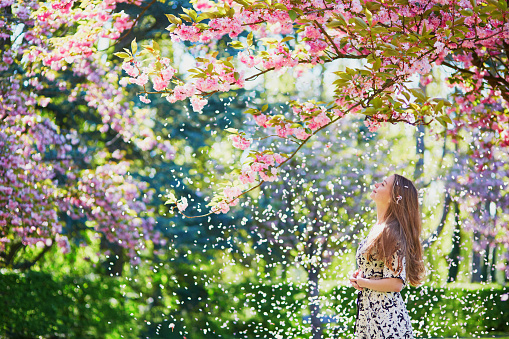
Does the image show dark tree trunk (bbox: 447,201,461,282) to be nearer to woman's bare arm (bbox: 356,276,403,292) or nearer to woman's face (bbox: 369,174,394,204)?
woman's face (bbox: 369,174,394,204)

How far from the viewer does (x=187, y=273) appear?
6.67m

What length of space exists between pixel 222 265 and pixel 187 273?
47 centimetres

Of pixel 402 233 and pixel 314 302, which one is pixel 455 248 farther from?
pixel 402 233

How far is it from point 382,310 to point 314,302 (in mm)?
4043

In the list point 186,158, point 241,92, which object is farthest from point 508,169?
point 186,158

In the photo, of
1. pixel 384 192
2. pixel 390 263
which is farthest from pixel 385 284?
pixel 384 192

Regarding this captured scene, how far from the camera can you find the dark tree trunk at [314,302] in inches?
248

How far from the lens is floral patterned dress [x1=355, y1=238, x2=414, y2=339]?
2406mm

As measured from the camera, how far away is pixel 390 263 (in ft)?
7.72

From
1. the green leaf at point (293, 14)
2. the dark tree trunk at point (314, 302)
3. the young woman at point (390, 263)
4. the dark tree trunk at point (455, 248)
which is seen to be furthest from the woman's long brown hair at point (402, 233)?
the dark tree trunk at point (455, 248)

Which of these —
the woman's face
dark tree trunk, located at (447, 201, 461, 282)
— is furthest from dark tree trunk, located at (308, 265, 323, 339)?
the woman's face

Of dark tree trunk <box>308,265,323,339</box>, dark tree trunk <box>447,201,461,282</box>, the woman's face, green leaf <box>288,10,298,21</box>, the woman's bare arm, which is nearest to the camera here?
green leaf <box>288,10,298,21</box>

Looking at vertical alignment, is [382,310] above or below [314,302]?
above

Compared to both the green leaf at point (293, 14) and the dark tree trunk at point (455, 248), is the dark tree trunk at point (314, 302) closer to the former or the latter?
the dark tree trunk at point (455, 248)
